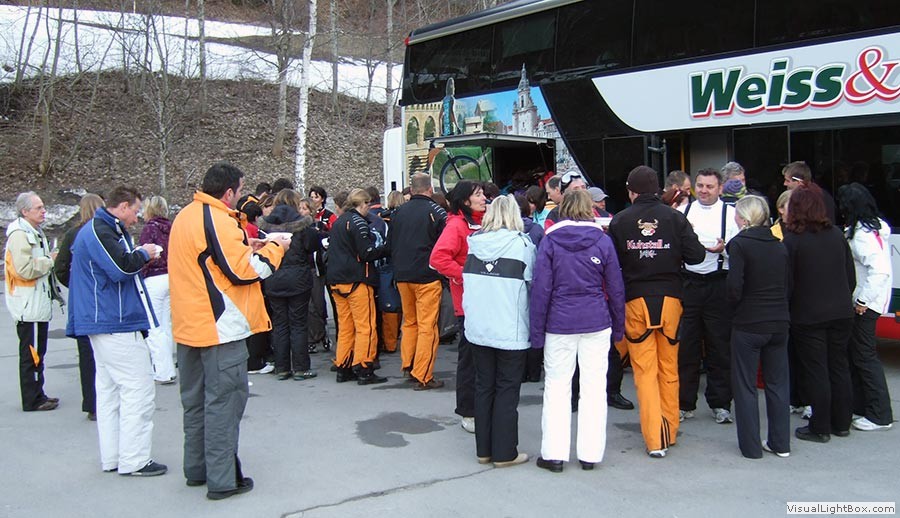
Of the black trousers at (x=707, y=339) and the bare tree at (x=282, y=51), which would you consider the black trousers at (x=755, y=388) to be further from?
the bare tree at (x=282, y=51)

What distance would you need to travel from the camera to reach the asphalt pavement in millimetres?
4473

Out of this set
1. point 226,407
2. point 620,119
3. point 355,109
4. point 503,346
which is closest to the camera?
point 226,407

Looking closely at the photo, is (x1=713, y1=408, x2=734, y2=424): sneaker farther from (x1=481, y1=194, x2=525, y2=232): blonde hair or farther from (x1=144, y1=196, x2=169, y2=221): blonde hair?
(x1=144, y1=196, x2=169, y2=221): blonde hair

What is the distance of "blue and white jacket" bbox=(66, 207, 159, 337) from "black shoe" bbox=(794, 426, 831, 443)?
4.77m

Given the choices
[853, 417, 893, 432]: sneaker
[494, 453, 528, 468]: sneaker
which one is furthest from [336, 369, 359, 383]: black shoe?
[853, 417, 893, 432]: sneaker

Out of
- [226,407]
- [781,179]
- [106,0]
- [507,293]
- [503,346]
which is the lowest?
[226,407]

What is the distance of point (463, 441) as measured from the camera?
5.71 meters

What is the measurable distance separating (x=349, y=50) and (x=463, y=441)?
3201 cm

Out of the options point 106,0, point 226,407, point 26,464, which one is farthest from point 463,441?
point 106,0

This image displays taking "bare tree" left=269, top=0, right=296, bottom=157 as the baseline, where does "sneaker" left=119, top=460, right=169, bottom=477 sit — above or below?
below

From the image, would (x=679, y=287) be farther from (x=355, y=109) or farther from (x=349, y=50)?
(x=349, y=50)

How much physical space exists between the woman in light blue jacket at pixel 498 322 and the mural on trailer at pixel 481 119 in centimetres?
477

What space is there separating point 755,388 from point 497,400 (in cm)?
178

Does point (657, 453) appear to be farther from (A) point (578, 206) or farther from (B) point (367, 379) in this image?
(B) point (367, 379)
